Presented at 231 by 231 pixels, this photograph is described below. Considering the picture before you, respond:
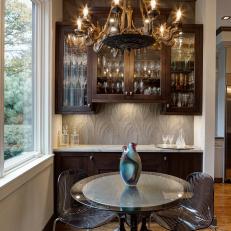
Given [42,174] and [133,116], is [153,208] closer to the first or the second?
[42,174]

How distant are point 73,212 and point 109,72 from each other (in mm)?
1880

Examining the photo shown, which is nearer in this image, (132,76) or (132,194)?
(132,194)

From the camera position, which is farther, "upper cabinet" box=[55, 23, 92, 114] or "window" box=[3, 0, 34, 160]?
"upper cabinet" box=[55, 23, 92, 114]

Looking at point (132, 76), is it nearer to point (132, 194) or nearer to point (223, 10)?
point (132, 194)

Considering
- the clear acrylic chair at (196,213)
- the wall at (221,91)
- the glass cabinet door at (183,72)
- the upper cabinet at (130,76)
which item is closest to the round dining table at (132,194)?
the clear acrylic chair at (196,213)

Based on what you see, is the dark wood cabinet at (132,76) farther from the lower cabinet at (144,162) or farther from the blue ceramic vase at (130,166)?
the blue ceramic vase at (130,166)

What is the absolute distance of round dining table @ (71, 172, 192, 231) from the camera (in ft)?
5.74

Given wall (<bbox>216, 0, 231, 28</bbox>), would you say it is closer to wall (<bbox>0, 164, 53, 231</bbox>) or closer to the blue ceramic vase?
the blue ceramic vase

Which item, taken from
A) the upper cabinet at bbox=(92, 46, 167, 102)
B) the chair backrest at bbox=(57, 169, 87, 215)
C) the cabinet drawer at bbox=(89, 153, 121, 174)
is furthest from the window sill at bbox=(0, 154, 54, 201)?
the upper cabinet at bbox=(92, 46, 167, 102)

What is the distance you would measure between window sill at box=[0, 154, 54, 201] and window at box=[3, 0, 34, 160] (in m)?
0.16

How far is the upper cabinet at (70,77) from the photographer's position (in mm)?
3547

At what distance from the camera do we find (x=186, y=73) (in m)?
3.66

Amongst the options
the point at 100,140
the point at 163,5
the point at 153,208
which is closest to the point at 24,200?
the point at 153,208

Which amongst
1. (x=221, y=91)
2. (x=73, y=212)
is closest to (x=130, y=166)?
(x=73, y=212)
